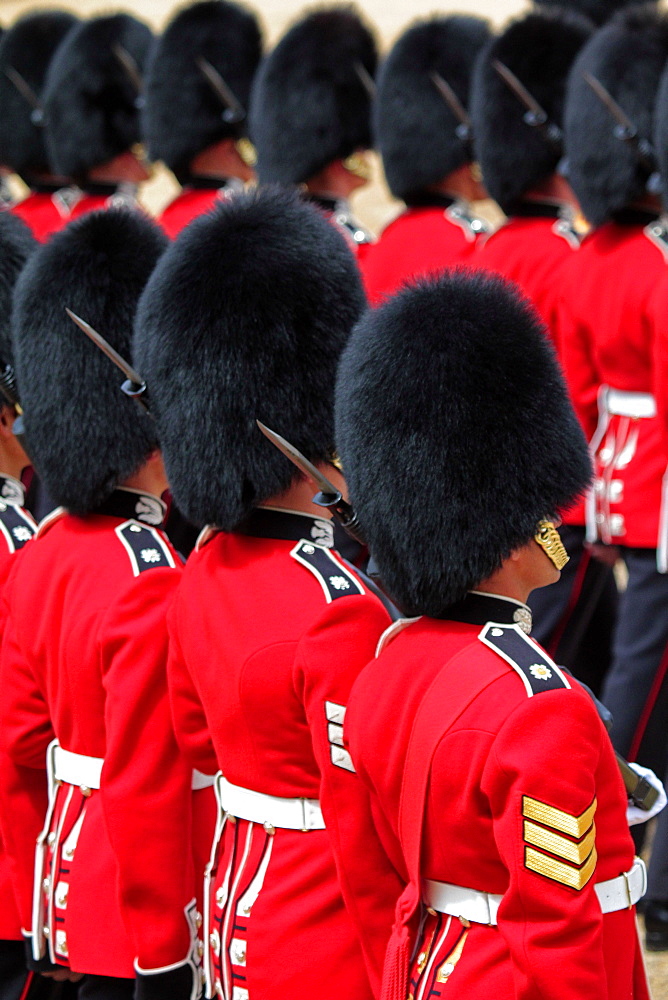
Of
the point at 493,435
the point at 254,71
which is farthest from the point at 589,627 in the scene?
the point at 254,71

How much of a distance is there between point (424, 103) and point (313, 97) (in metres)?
0.38

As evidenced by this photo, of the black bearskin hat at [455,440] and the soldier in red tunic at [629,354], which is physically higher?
the black bearskin hat at [455,440]

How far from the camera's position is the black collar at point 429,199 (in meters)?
4.28

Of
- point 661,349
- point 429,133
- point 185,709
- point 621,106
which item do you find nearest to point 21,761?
point 185,709

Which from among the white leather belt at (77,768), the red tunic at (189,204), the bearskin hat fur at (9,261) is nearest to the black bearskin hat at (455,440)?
the white leather belt at (77,768)

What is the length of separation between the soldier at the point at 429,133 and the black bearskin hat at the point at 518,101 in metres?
0.15

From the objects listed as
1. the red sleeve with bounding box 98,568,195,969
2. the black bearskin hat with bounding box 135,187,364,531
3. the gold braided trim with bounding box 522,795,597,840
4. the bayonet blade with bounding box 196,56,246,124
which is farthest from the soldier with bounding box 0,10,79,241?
the gold braided trim with bounding box 522,795,597,840

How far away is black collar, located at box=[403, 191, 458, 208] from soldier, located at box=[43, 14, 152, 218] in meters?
1.35

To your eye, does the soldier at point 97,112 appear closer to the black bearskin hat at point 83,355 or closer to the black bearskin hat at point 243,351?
the black bearskin hat at point 83,355

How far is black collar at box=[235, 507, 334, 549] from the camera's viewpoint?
2.03 metres

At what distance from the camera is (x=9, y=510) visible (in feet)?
8.57

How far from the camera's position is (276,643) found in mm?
1927

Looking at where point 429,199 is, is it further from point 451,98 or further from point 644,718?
point 644,718

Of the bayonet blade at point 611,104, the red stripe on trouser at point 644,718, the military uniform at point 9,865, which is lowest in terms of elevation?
the red stripe on trouser at point 644,718
